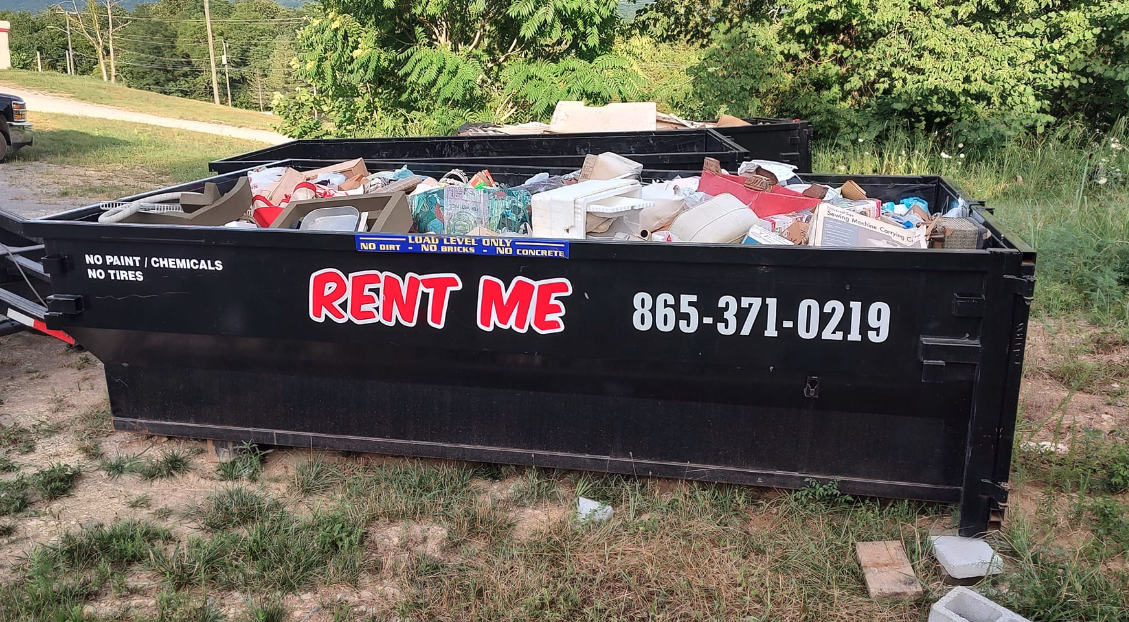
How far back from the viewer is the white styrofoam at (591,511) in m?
3.43

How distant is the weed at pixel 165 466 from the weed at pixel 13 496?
0.44m

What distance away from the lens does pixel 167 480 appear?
3.91 metres

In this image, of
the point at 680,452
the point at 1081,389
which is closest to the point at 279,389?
the point at 680,452

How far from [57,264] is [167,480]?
1.05m

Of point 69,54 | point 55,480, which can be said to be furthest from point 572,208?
point 69,54

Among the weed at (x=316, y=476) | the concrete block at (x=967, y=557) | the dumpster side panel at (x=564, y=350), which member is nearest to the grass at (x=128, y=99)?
the dumpster side panel at (x=564, y=350)

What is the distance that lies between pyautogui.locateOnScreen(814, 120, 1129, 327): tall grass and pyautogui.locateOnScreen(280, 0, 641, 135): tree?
3239 mm

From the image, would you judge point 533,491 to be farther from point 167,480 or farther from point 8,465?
point 8,465

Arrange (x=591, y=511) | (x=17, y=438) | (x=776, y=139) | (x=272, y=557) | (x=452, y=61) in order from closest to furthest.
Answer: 1. (x=272, y=557)
2. (x=591, y=511)
3. (x=17, y=438)
4. (x=776, y=139)
5. (x=452, y=61)

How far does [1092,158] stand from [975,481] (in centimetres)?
803

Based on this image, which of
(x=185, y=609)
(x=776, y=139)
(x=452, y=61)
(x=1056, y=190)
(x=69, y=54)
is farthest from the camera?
(x=69, y=54)

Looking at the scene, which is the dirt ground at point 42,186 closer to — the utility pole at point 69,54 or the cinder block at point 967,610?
the cinder block at point 967,610

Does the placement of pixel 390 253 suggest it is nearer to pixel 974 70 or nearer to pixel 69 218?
pixel 69 218

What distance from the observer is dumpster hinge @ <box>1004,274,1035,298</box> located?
9.55ft
